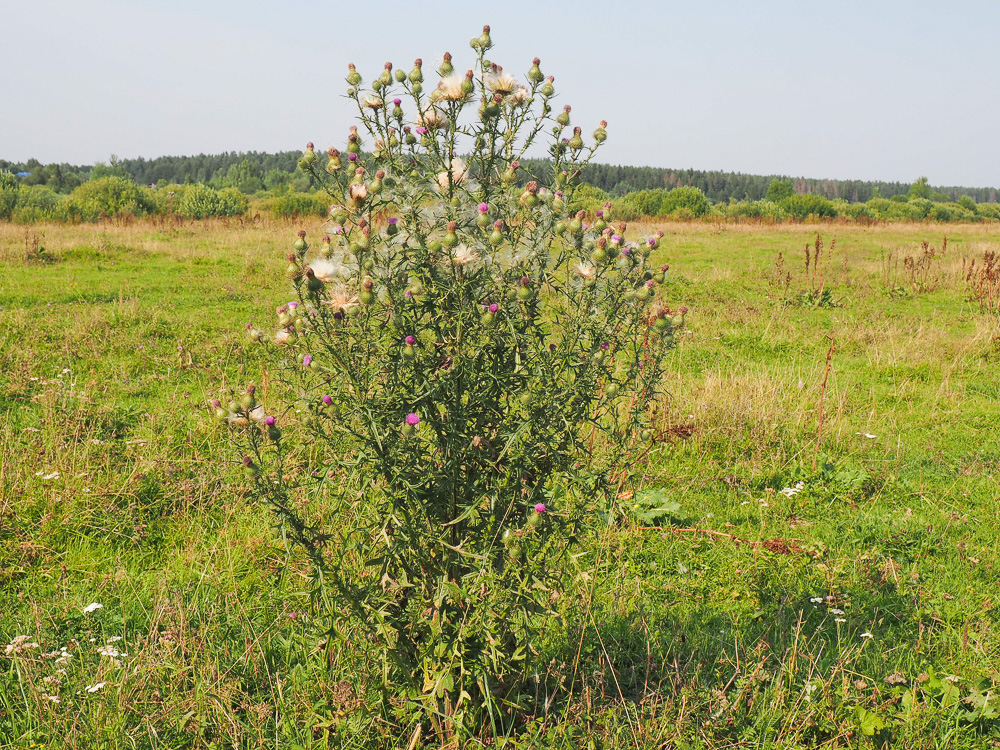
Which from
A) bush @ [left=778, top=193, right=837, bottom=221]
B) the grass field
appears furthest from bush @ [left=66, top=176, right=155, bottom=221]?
bush @ [left=778, top=193, right=837, bottom=221]

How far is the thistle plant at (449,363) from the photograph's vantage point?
197 cm

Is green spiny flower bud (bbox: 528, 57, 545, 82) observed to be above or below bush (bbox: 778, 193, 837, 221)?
below

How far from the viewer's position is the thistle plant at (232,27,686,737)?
197cm

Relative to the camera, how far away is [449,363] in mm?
2082

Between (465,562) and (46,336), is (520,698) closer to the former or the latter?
(465,562)

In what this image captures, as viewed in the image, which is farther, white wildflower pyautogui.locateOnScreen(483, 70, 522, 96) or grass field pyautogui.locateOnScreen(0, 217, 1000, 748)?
grass field pyautogui.locateOnScreen(0, 217, 1000, 748)

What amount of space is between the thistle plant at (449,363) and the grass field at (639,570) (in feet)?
1.17

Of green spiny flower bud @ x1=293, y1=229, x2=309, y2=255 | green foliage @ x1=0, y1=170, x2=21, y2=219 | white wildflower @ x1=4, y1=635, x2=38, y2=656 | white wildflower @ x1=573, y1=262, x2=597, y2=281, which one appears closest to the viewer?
green spiny flower bud @ x1=293, y1=229, x2=309, y2=255

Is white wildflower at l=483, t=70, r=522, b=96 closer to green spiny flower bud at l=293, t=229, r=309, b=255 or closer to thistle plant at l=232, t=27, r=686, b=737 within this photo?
thistle plant at l=232, t=27, r=686, b=737

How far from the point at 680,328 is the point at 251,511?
9.71ft

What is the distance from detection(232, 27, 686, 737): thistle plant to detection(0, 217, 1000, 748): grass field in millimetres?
357

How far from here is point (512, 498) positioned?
2.00 m

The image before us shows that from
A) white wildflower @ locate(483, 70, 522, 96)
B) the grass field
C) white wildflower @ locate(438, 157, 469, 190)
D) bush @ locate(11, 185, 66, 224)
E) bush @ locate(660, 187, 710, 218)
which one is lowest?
the grass field

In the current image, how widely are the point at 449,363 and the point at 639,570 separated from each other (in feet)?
7.45
